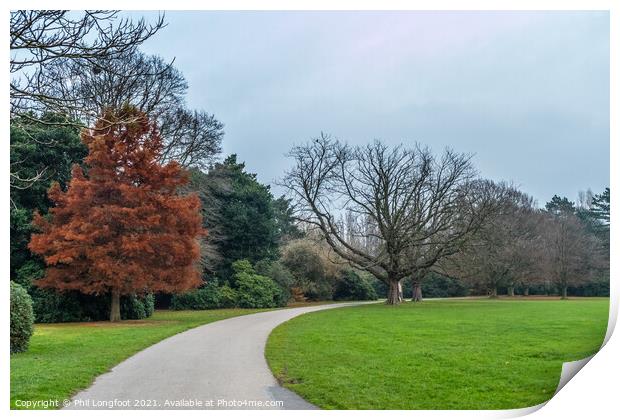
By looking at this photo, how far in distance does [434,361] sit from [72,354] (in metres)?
5.61

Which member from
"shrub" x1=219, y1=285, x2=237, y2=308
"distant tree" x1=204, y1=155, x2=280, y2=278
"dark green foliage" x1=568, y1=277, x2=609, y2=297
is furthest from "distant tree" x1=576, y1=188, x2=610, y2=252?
"shrub" x1=219, y1=285, x2=237, y2=308

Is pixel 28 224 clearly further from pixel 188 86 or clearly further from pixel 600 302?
pixel 600 302

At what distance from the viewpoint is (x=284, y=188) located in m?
23.2

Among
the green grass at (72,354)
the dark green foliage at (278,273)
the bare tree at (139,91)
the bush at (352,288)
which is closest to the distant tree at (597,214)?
the bare tree at (139,91)

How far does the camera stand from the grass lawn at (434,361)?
601 centimetres

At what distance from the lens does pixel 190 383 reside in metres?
6.32

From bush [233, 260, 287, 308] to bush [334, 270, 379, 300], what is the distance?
7651mm

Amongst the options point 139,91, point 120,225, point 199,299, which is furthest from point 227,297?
point 139,91

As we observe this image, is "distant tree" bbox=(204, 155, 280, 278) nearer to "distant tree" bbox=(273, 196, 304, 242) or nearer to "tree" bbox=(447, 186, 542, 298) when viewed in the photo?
"distant tree" bbox=(273, 196, 304, 242)

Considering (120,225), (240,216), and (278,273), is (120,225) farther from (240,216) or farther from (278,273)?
(278,273)

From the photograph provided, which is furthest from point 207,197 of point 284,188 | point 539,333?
point 539,333

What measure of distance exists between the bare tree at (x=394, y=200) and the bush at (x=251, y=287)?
4.12 m

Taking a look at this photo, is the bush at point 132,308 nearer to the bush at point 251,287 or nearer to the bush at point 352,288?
the bush at point 251,287
